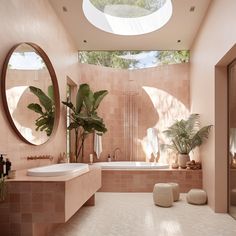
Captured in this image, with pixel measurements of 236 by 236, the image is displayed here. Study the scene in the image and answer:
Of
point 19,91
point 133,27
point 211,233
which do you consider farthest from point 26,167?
point 133,27

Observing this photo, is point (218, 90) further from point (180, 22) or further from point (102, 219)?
point (102, 219)

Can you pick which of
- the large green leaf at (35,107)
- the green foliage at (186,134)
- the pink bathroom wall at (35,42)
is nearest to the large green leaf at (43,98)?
the large green leaf at (35,107)

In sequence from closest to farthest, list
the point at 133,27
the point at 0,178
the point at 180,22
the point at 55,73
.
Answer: the point at 0,178, the point at 55,73, the point at 180,22, the point at 133,27

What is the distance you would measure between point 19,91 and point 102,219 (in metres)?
2.01

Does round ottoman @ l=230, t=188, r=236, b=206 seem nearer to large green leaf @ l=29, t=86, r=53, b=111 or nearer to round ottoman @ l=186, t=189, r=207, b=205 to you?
round ottoman @ l=186, t=189, r=207, b=205

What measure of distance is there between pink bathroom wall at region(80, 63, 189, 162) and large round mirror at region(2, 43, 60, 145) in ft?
8.11

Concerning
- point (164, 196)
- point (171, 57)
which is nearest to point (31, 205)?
point (164, 196)

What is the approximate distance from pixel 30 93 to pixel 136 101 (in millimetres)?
3745

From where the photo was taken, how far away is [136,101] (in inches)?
273

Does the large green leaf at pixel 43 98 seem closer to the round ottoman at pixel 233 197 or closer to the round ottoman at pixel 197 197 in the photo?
the round ottoman at pixel 197 197

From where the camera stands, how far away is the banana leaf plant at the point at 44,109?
12.1 ft

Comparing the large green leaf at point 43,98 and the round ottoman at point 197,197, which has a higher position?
the large green leaf at point 43,98

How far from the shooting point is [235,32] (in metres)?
3.20

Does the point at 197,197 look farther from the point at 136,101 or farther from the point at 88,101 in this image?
the point at 136,101
